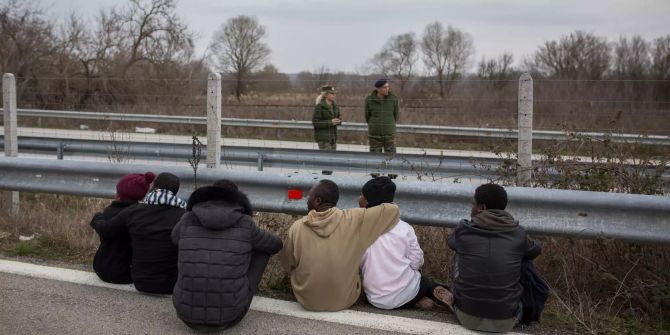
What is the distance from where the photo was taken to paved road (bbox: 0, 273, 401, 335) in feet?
13.7

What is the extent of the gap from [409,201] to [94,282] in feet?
7.73

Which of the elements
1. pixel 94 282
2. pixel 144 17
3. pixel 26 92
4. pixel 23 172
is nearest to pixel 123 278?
pixel 94 282

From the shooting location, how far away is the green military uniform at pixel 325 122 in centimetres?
1103

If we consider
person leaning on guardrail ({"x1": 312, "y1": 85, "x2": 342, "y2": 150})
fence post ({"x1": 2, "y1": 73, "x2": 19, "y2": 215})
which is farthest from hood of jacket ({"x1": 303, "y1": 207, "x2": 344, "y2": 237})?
person leaning on guardrail ({"x1": 312, "y1": 85, "x2": 342, "y2": 150})

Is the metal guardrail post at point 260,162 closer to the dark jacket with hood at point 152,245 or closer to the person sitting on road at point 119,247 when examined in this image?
the person sitting on road at point 119,247

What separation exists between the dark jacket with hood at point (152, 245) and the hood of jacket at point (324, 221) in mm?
994

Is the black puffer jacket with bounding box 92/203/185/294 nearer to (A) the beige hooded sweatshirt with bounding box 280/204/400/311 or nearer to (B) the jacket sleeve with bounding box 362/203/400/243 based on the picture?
(A) the beige hooded sweatshirt with bounding box 280/204/400/311

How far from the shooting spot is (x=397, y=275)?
4.58 meters

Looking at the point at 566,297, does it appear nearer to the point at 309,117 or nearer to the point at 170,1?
the point at 309,117

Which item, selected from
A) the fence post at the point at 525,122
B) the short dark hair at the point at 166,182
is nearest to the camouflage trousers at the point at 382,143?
the fence post at the point at 525,122

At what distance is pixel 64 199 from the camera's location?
307 inches

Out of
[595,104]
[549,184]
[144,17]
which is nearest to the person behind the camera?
[549,184]

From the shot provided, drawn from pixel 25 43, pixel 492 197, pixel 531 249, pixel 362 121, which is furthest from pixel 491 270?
pixel 25 43

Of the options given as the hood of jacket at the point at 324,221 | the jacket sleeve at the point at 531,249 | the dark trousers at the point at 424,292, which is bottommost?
the dark trousers at the point at 424,292
